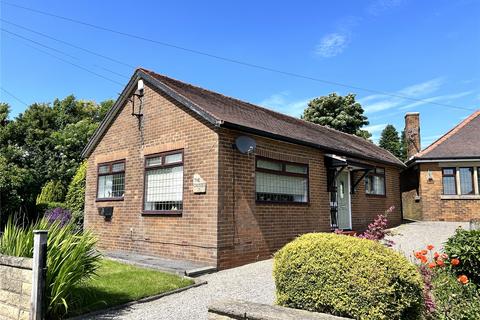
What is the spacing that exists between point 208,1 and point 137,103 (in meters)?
4.36

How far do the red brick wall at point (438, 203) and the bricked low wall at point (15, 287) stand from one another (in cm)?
2006

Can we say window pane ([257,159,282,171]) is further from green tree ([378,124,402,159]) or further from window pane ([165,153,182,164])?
green tree ([378,124,402,159])

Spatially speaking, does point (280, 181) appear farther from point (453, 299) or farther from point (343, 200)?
point (453, 299)

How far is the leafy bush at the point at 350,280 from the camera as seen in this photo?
142 inches

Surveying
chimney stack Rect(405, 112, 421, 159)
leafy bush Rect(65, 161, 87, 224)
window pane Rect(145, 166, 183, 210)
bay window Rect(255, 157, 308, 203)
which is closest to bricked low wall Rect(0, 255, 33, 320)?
window pane Rect(145, 166, 183, 210)

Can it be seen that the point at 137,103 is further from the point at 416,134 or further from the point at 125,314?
the point at 416,134

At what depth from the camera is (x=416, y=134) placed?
24.8 metres

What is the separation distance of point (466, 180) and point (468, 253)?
15.9 meters

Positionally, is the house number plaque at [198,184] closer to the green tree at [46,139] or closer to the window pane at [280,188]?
the window pane at [280,188]

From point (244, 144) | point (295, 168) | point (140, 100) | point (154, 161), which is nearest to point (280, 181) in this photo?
point (295, 168)

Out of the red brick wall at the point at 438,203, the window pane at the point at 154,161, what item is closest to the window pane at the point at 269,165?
the window pane at the point at 154,161

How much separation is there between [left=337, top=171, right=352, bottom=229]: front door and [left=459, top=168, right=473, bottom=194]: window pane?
947 cm

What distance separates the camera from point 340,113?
36062mm

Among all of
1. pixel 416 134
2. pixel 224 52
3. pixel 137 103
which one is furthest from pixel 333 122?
pixel 137 103
